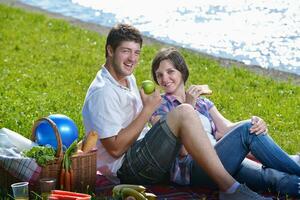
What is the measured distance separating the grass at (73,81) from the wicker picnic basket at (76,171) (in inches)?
69.9

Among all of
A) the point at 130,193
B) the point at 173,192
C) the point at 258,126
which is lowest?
the point at 173,192

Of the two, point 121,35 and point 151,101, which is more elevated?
point 121,35

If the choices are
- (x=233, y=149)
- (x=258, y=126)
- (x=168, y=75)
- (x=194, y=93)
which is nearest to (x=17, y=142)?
(x=168, y=75)

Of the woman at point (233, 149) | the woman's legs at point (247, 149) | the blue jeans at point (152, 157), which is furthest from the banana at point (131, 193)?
the woman's legs at point (247, 149)

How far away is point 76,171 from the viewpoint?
5.20 metres

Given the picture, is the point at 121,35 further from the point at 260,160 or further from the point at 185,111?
the point at 260,160

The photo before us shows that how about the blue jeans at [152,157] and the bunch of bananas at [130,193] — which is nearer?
the bunch of bananas at [130,193]

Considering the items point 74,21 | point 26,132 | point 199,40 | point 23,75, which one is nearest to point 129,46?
point 26,132

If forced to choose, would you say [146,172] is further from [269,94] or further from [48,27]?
[48,27]

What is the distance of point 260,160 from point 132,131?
0.92m

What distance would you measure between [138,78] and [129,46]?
397cm

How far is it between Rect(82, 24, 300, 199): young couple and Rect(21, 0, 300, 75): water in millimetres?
4956

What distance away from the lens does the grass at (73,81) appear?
25.3 ft

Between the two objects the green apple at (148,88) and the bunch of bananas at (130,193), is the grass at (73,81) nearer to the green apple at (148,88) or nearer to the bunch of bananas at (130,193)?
the green apple at (148,88)
